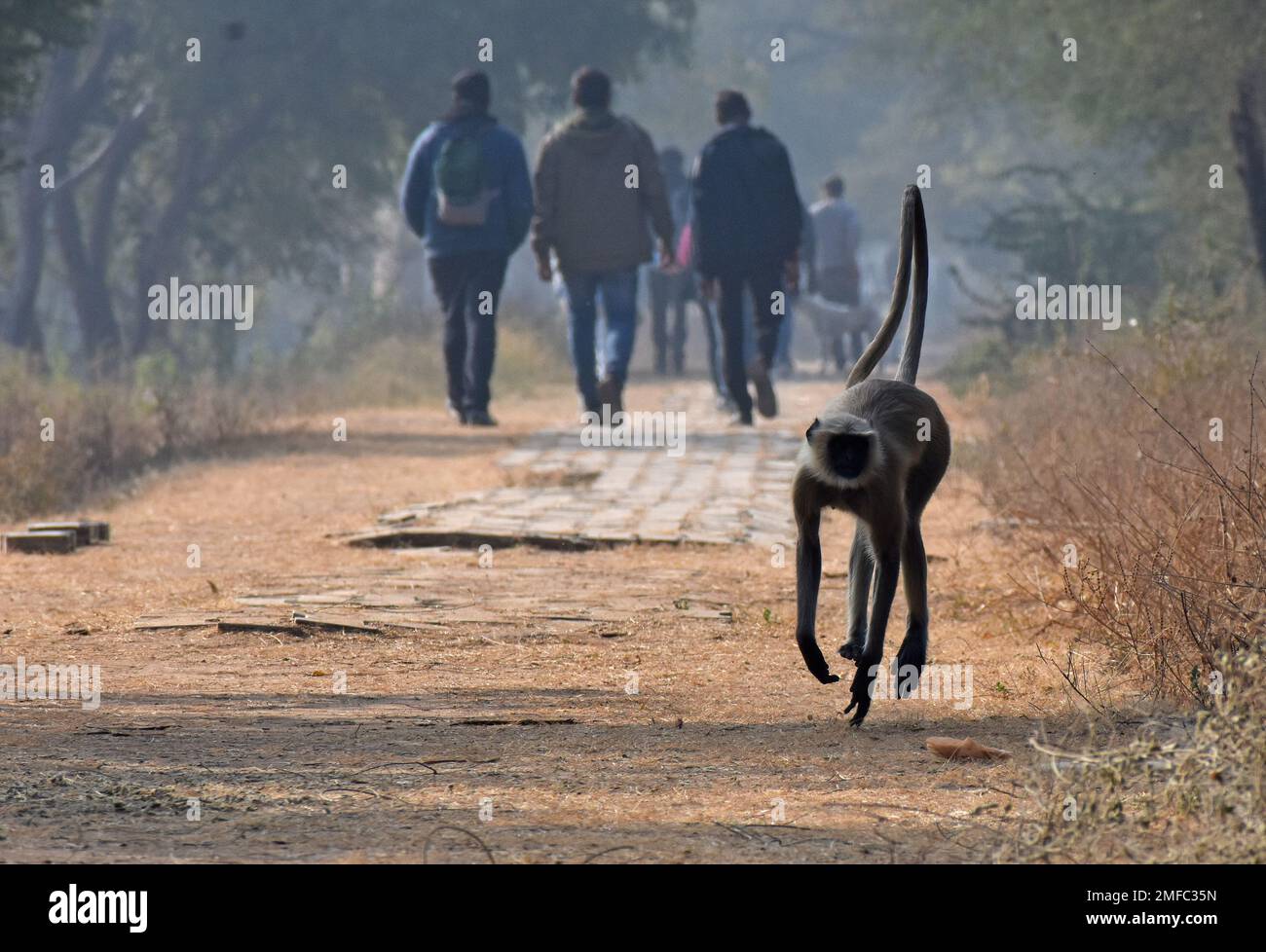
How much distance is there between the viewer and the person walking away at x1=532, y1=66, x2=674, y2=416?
14.1 metres

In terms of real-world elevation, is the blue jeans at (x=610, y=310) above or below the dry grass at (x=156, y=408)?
above

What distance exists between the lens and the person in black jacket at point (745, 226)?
14016 millimetres

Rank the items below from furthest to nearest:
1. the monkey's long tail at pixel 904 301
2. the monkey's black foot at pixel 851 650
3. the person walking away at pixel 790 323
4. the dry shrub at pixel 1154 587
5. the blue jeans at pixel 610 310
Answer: the person walking away at pixel 790 323, the blue jeans at pixel 610 310, the monkey's long tail at pixel 904 301, the monkey's black foot at pixel 851 650, the dry shrub at pixel 1154 587

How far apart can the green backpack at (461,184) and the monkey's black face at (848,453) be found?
355 inches

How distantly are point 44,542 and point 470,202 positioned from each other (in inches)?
220

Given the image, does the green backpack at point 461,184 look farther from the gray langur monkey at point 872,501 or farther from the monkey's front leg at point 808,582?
the monkey's front leg at point 808,582

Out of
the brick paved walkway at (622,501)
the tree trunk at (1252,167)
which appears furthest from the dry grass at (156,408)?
the tree trunk at (1252,167)

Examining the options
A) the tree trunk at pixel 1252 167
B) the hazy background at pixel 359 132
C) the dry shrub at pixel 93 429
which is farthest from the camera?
the hazy background at pixel 359 132

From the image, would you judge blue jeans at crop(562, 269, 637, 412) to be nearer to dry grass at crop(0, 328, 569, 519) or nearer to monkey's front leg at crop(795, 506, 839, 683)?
dry grass at crop(0, 328, 569, 519)

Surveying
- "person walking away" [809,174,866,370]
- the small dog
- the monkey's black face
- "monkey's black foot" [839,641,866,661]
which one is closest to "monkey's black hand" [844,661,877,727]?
"monkey's black foot" [839,641,866,661]

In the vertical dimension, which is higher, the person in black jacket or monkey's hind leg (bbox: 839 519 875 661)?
the person in black jacket

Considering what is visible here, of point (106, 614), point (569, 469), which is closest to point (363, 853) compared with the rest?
point (106, 614)

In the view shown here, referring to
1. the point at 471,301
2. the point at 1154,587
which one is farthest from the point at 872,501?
the point at 471,301

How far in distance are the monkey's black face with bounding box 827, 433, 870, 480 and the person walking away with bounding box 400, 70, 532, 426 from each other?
902cm
